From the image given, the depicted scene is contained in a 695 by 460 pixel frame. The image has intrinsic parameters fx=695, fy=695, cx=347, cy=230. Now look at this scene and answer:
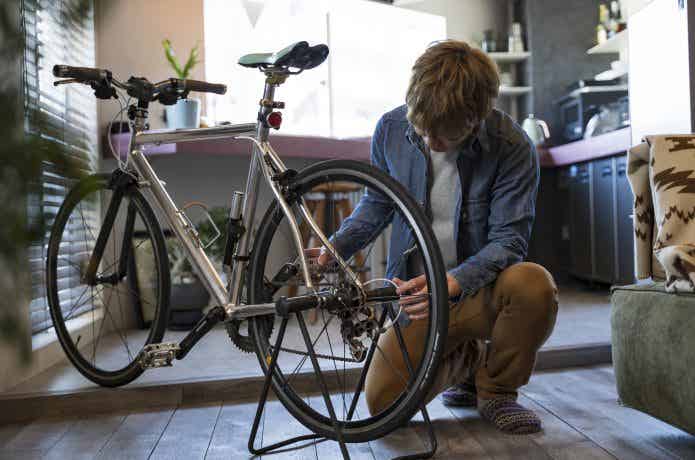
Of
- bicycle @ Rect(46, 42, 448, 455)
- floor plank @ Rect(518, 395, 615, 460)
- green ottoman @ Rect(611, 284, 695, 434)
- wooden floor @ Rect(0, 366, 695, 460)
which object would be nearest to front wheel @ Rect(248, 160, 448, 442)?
bicycle @ Rect(46, 42, 448, 455)

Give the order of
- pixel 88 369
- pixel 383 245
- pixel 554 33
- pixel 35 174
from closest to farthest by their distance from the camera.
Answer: pixel 35 174, pixel 88 369, pixel 383 245, pixel 554 33

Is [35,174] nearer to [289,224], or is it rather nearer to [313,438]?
[289,224]

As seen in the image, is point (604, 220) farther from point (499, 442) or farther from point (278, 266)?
point (278, 266)

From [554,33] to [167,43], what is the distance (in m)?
3.09

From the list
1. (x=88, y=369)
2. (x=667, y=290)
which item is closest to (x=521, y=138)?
(x=667, y=290)

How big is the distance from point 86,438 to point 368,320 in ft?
2.64

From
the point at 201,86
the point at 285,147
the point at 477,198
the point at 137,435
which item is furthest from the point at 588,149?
the point at 137,435

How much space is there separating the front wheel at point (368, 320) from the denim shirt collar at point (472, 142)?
0.16 meters

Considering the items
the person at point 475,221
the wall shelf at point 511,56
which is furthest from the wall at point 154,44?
the wall shelf at point 511,56

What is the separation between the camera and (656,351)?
139 centimetres

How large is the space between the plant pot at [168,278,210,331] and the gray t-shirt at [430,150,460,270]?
1737 millimetres

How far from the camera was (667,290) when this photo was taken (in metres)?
1.40

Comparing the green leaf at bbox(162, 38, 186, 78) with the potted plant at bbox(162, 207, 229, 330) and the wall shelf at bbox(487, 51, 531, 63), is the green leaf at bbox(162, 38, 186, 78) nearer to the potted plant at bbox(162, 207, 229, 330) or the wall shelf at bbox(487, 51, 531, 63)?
the potted plant at bbox(162, 207, 229, 330)

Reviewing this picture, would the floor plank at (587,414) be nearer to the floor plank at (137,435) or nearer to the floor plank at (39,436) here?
the floor plank at (137,435)
